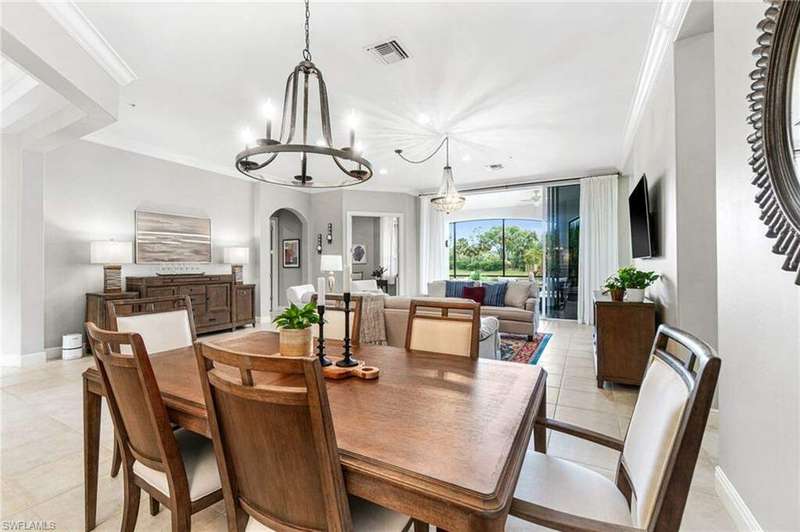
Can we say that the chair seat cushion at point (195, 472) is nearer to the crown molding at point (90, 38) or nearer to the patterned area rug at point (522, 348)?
the crown molding at point (90, 38)

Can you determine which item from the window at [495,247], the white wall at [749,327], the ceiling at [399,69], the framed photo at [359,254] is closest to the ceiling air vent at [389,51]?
the ceiling at [399,69]

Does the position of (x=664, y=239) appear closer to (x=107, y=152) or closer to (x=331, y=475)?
(x=331, y=475)

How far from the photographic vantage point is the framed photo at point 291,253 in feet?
28.7

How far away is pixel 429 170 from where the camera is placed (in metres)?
6.67

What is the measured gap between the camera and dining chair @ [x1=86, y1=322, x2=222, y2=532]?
1252mm

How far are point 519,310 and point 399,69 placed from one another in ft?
12.7

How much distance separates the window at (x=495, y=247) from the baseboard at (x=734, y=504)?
8653mm

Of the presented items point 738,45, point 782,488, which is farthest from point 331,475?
point 738,45

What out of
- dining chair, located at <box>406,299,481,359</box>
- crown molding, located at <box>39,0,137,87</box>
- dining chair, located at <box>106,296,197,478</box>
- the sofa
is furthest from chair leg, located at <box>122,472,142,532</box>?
the sofa

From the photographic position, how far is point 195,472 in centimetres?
140

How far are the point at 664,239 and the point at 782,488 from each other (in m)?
2.31

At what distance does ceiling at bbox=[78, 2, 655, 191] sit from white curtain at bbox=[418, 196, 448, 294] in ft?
10.5

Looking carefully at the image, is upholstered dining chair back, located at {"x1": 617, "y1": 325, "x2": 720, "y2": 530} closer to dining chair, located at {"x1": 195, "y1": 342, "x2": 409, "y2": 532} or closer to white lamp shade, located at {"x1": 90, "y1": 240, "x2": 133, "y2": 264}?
dining chair, located at {"x1": 195, "y1": 342, "x2": 409, "y2": 532}

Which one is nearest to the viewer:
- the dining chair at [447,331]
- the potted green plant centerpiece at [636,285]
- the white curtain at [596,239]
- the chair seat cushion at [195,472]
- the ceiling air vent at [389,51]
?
the chair seat cushion at [195,472]
